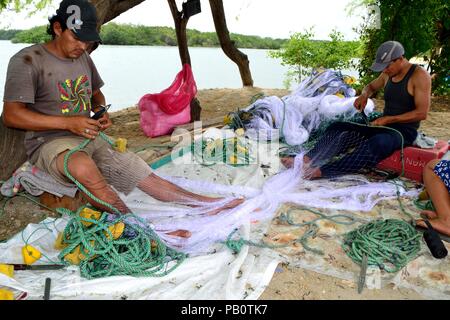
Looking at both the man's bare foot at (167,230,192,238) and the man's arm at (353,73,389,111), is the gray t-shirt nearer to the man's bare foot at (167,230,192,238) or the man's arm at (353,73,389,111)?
the man's bare foot at (167,230,192,238)

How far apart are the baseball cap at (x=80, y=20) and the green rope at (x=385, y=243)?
2.20 m

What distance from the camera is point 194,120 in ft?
19.8

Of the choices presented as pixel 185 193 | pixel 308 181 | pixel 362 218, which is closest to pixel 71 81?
pixel 185 193

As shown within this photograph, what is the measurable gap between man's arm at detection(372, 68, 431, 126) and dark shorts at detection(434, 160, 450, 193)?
909 mm

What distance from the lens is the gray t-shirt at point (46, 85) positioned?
8.55 feet

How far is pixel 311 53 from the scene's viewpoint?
39.1 ft

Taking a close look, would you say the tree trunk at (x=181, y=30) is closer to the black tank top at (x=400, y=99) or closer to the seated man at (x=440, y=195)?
the black tank top at (x=400, y=99)

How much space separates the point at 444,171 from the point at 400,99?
3.93 ft

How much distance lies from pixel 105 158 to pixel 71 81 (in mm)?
603

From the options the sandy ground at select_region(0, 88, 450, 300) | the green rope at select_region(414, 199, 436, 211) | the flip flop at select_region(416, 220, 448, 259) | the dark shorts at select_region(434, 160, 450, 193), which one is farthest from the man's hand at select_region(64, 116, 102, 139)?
the green rope at select_region(414, 199, 436, 211)

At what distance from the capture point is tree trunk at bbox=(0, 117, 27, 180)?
11.0 feet

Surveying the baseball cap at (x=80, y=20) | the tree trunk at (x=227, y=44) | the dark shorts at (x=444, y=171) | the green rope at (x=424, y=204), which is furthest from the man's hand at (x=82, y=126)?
the tree trunk at (x=227, y=44)
